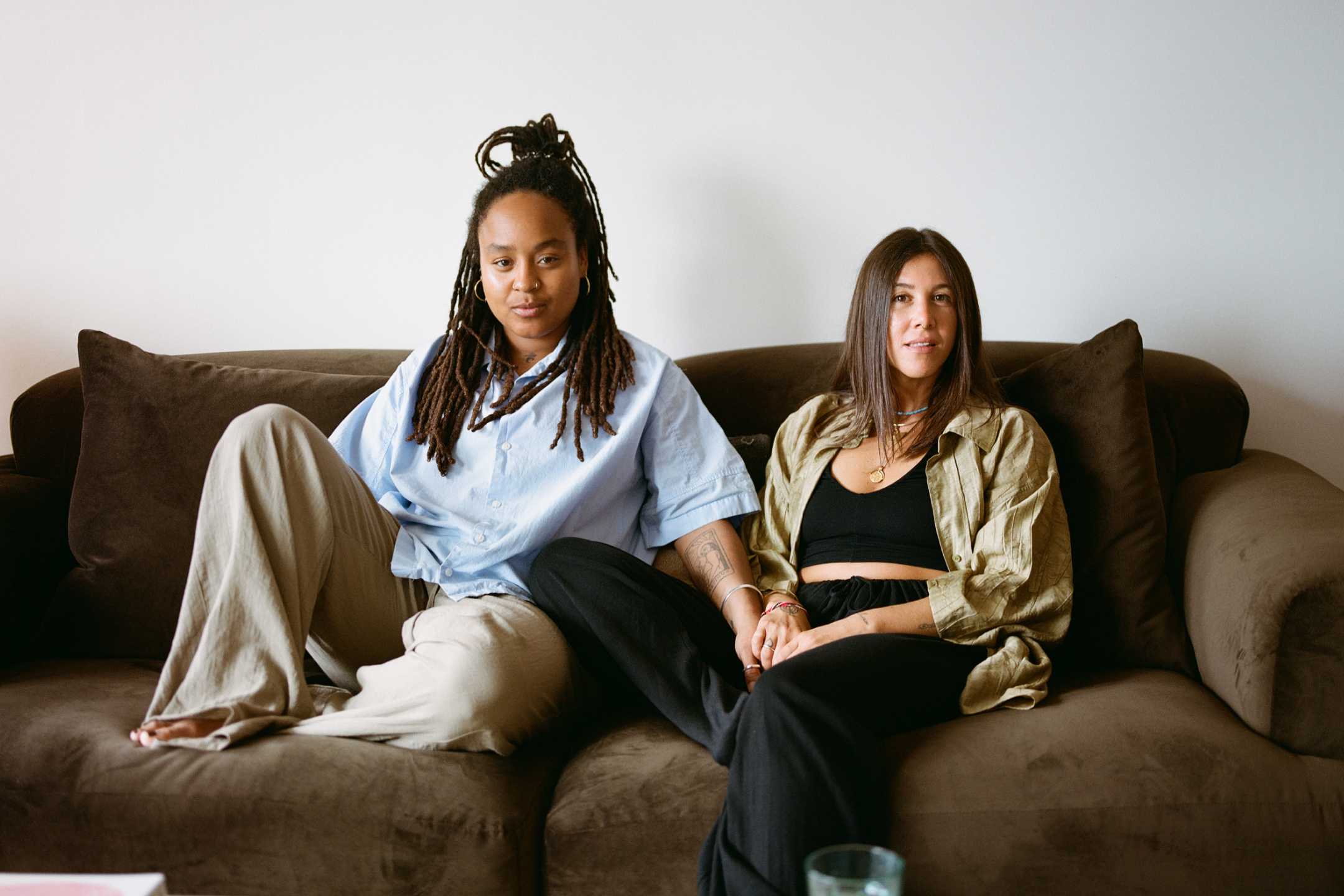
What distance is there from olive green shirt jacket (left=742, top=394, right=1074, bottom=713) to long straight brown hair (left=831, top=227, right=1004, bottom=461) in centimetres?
4

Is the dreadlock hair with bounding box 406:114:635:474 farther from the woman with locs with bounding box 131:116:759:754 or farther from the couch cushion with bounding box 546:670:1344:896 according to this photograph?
the couch cushion with bounding box 546:670:1344:896

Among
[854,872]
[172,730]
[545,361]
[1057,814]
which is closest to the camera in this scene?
[854,872]

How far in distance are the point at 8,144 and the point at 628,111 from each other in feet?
4.59

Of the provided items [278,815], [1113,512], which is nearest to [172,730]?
[278,815]

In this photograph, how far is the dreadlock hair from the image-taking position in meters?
1.76

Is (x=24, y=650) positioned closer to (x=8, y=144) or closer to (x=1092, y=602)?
(x=8, y=144)

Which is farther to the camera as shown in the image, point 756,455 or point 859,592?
point 756,455

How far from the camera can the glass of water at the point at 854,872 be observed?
0.74m

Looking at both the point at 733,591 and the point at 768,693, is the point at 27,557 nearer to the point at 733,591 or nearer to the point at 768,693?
the point at 733,591

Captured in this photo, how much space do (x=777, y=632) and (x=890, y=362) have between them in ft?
1.69

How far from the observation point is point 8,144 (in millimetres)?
2281

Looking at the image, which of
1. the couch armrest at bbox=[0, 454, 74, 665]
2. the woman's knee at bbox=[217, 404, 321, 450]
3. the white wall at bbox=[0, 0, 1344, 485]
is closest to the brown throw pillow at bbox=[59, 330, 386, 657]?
the couch armrest at bbox=[0, 454, 74, 665]

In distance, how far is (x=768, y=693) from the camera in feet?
4.03

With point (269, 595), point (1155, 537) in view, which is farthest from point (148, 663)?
point (1155, 537)
